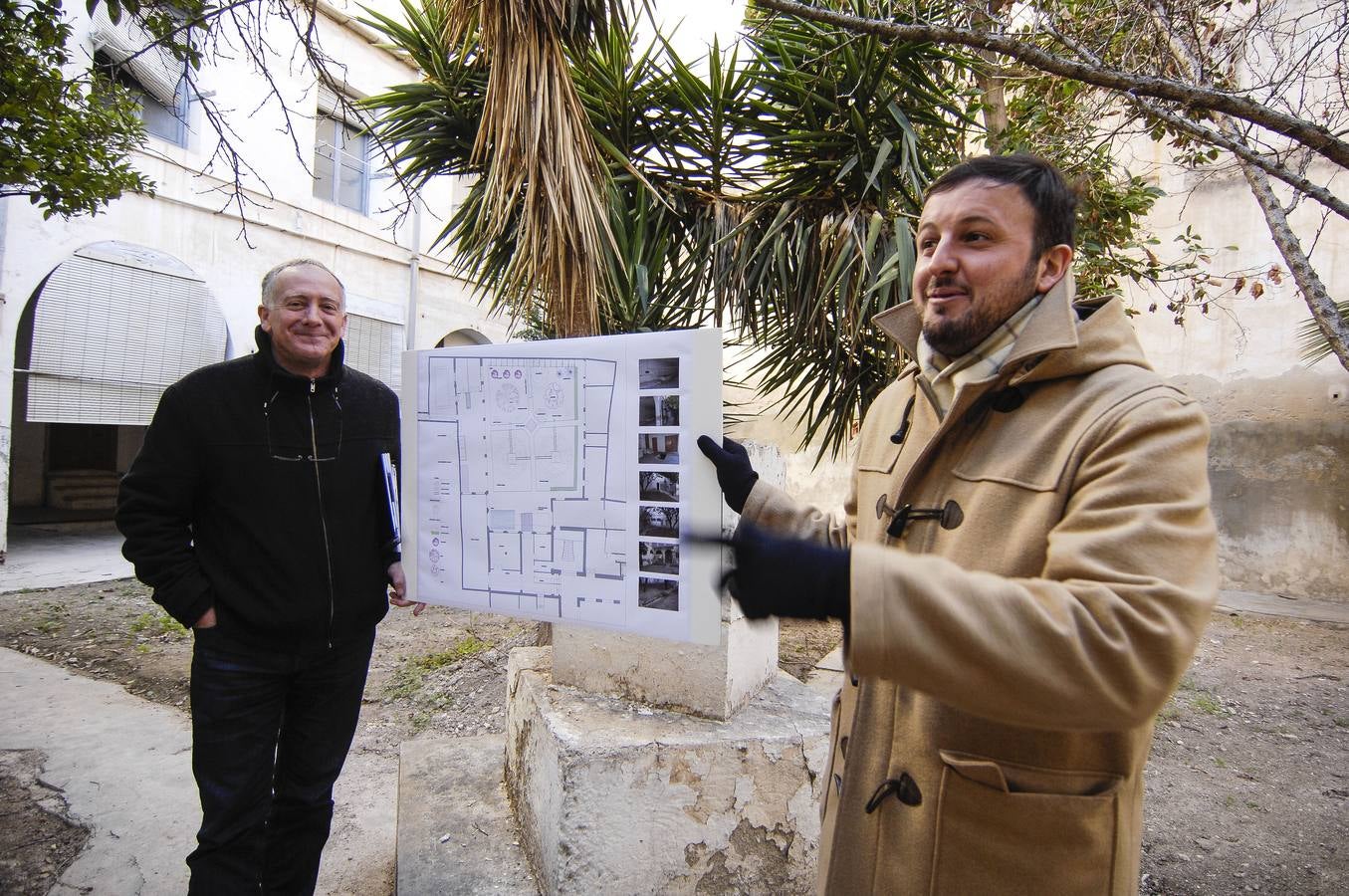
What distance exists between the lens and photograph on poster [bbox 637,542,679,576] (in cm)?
157

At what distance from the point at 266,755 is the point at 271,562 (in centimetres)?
52

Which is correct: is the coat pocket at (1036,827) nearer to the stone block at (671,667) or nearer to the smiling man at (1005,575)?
the smiling man at (1005,575)

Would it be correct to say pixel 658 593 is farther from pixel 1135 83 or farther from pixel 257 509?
pixel 1135 83

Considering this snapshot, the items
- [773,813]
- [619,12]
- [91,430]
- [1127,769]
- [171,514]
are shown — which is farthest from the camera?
[91,430]

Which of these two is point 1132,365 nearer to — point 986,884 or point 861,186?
point 986,884

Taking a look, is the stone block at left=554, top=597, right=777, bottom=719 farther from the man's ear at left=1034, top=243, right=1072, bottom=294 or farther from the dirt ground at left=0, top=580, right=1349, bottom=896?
the dirt ground at left=0, top=580, right=1349, bottom=896

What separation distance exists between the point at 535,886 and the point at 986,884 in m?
1.70

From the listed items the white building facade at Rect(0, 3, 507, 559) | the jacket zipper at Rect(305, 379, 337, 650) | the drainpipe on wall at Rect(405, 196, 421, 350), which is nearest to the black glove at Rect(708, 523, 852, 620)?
the jacket zipper at Rect(305, 379, 337, 650)

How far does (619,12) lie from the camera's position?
3.05 m

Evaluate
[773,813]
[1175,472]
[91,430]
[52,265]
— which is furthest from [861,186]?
[91,430]

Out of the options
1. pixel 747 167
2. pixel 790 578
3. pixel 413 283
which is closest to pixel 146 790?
pixel 790 578

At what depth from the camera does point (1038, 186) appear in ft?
3.95

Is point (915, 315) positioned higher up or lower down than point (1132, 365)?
higher up

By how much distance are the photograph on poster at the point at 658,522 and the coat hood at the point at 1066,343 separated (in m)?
0.73
